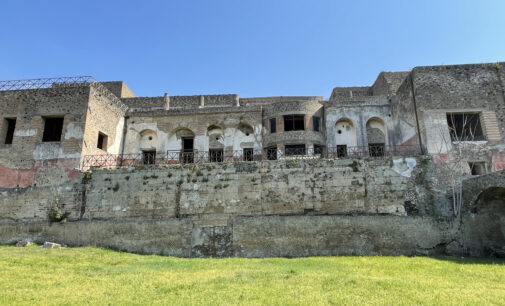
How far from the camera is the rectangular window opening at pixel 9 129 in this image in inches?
717

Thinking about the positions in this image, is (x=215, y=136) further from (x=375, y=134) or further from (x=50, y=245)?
(x=50, y=245)

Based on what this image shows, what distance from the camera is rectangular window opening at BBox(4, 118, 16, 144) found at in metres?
18.2

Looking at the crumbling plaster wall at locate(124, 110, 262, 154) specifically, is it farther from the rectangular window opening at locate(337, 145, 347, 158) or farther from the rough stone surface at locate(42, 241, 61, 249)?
the rough stone surface at locate(42, 241, 61, 249)

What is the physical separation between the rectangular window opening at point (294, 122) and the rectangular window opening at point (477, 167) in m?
9.75

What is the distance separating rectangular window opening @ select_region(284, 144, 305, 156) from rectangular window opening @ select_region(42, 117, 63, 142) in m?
13.5

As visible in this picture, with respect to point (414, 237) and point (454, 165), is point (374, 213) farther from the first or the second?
point (454, 165)

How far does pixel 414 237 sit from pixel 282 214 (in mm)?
5249

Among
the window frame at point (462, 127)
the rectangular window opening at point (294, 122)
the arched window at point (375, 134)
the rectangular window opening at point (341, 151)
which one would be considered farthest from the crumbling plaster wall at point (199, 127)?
the window frame at point (462, 127)

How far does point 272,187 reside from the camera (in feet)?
47.5

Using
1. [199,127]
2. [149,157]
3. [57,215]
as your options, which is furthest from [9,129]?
[199,127]

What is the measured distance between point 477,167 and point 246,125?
13.5 meters

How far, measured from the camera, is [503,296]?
7.05 metres

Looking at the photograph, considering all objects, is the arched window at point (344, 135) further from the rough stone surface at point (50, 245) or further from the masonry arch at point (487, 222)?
the rough stone surface at point (50, 245)

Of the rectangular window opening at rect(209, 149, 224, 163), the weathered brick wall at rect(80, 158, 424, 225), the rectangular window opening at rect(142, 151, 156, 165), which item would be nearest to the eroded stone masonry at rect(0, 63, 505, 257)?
the weathered brick wall at rect(80, 158, 424, 225)
